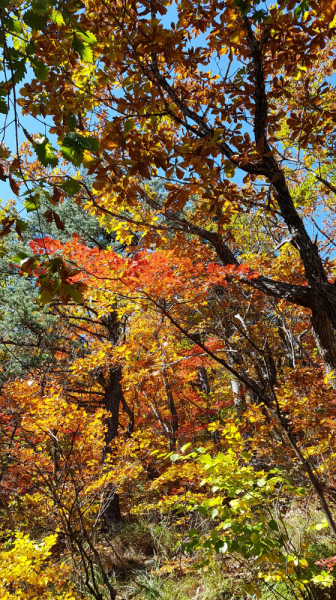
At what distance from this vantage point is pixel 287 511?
21.3ft

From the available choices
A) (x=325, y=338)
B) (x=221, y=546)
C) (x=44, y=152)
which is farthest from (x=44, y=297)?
(x=325, y=338)

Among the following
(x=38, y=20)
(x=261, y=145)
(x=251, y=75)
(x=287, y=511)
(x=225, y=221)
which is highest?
(x=251, y=75)

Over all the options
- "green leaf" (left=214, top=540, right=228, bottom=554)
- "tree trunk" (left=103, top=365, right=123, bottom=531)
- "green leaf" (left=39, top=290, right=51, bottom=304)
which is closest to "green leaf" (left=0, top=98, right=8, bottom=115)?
"green leaf" (left=39, top=290, right=51, bottom=304)

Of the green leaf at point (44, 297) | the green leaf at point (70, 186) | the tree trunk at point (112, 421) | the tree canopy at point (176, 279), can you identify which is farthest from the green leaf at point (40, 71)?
the tree trunk at point (112, 421)

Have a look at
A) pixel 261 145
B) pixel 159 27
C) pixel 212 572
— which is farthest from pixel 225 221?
pixel 212 572

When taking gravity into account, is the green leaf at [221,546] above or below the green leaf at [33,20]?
below

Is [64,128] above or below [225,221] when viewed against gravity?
above

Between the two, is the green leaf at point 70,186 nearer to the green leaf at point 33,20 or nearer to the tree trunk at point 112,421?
the green leaf at point 33,20

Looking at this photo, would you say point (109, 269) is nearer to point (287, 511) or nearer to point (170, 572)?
point (170, 572)

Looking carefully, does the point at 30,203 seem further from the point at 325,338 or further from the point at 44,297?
the point at 325,338

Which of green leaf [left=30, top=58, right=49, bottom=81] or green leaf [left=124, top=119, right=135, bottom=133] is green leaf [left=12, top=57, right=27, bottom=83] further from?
green leaf [left=124, top=119, right=135, bottom=133]

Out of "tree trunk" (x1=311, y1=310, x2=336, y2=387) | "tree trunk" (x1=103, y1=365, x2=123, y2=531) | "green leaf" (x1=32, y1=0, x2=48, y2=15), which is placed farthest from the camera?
"tree trunk" (x1=103, y1=365, x2=123, y2=531)

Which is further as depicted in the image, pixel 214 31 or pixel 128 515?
pixel 128 515

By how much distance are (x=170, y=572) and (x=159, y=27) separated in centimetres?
649
